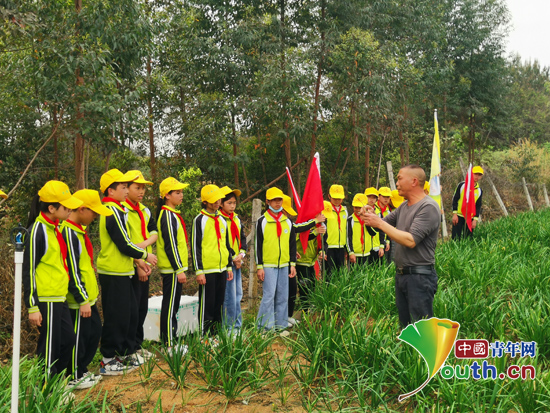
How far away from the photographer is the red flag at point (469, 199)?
9.96 metres

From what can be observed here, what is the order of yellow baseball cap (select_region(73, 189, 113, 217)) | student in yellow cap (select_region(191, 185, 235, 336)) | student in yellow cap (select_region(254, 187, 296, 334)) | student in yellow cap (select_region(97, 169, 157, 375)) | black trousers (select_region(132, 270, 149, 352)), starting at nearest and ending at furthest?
yellow baseball cap (select_region(73, 189, 113, 217))
student in yellow cap (select_region(97, 169, 157, 375))
black trousers (select_region(132, 270, 149, 352))
student in yellow cap (select_region(191, 185, 235, 336))
student in yellow cap (select_region(254, 187, 296, 334))

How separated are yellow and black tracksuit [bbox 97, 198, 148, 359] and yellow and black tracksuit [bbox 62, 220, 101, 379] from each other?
0.88ft

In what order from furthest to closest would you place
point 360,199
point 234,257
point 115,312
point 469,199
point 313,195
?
point 469,199 → point 360,199 → point 313,195 → point 234,257 → point 115,312

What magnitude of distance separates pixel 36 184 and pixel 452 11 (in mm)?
18633

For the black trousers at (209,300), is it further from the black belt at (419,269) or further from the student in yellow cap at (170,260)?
the black belt at (419,269)

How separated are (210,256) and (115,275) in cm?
113

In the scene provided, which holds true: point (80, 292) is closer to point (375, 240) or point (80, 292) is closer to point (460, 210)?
point (375, 240)

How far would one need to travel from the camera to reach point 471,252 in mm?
8375

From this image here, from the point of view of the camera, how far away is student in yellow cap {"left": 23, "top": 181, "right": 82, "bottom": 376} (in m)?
4.06

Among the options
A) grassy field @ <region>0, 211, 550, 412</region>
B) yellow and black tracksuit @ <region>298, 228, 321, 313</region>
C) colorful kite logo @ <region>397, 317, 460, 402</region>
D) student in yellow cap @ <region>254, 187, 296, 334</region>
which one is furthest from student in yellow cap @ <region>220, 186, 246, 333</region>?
colorful kite logo @ <region>397, 317, 460, 402</region>

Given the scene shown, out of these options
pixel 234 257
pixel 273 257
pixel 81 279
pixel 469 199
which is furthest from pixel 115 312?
pixel 469 199

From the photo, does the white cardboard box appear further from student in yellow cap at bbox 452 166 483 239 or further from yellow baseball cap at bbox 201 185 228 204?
student in yellow cap at bbox 452 166 483 239

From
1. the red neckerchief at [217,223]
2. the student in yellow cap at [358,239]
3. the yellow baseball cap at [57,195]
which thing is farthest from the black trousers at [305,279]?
the yellow baseball cap at [57,195]

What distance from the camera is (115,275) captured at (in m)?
4.91
